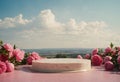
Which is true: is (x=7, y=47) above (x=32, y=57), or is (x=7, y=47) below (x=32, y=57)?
above

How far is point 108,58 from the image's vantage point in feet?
29.1

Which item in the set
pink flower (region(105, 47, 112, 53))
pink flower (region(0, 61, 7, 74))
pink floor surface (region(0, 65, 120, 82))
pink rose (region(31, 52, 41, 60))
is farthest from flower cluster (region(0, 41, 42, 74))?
pink flower (region(105, 47, 112, 53))

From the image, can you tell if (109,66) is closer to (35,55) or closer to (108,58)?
(108,58)

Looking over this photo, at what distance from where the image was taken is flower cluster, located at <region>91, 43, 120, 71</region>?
27.1ft

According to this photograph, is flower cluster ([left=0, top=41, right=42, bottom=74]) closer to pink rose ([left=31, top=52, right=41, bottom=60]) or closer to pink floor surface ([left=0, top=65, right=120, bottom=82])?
pink floor surface ([left=0, top=65, right=120, bottom=82])

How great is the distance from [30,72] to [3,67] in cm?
69

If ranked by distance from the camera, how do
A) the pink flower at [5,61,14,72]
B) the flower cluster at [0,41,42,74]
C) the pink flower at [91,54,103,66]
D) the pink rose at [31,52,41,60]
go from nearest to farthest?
1. the flower cluster at [0,41,42,74]
2. the pink flower at [5,61,14,72]
3. the pink rose at [31,52,41,60]
4. the pink flower at [91,54,103,66]

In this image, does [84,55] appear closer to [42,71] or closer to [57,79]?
[42,71]

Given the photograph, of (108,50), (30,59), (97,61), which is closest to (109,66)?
(97,61)

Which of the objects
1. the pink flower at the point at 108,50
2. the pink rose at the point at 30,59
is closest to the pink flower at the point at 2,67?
the pink rose at the point at 30,59

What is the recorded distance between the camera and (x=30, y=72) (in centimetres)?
777

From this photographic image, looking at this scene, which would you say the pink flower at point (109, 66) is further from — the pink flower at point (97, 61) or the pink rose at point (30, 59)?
the pink rose at point (30, 59)

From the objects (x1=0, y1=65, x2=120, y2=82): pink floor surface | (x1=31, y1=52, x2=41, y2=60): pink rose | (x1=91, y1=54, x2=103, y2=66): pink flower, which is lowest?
(x1=0, y1=65, x2=120, y2=82): pink floor surface

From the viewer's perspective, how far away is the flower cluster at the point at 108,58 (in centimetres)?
826
